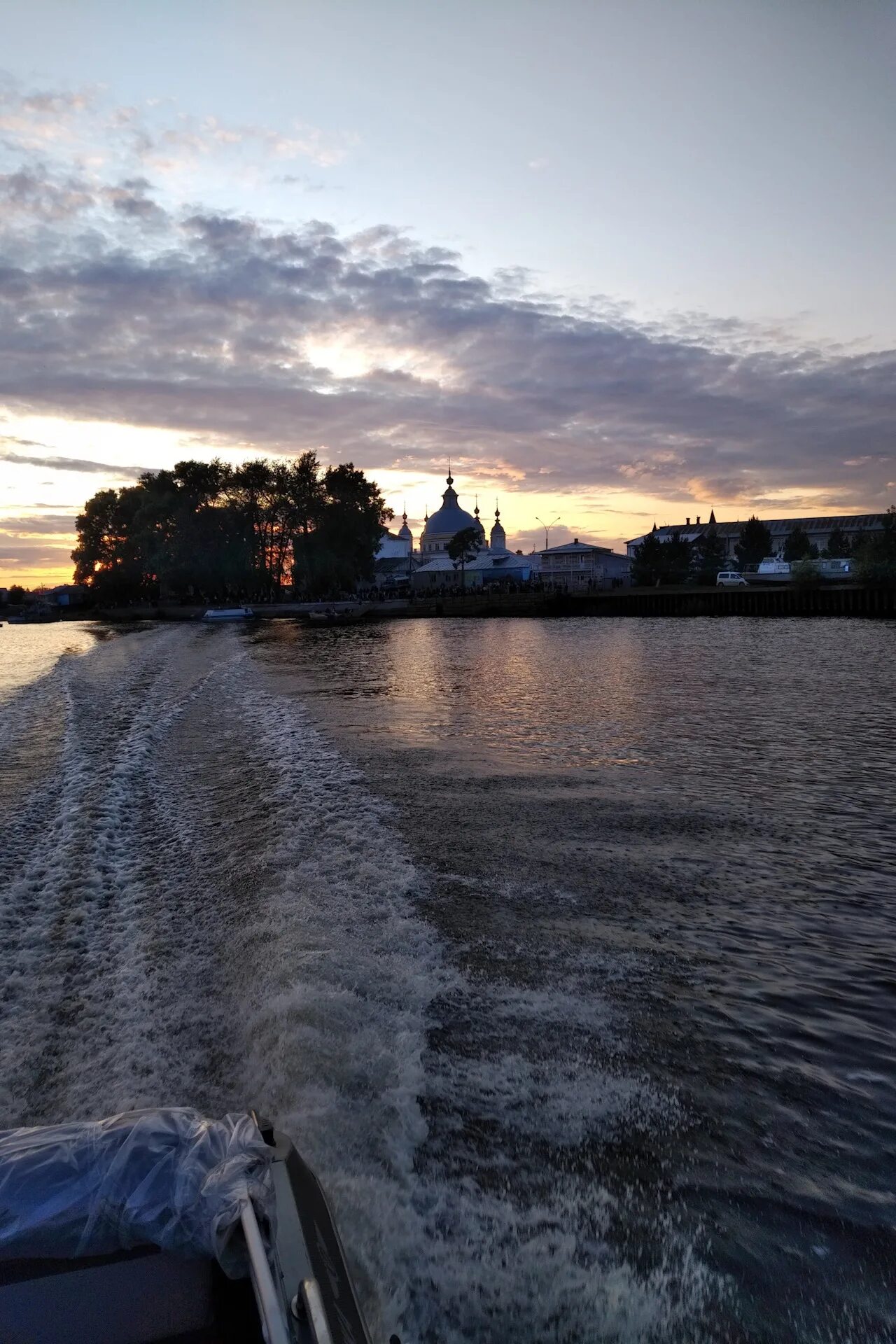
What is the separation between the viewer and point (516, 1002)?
530 cm

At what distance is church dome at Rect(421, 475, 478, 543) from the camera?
155375 millimetres

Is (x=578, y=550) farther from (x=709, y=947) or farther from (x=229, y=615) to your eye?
(x=709, y=947)

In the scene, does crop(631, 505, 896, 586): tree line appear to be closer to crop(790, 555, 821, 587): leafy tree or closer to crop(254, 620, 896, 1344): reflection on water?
crop(790, 555, 821, 587): leafy tree

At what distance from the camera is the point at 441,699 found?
21297 millimetres

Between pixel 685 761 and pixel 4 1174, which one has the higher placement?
pixel 4 1174

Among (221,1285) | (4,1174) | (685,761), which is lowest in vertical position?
(685,761)

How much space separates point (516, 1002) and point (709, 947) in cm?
181

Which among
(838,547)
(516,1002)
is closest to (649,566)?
(838,547)

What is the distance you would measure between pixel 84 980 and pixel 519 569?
109353 mm

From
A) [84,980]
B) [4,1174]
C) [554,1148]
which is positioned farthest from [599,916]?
[4,1174]

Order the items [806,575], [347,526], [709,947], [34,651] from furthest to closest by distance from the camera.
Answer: [347,526] < [806,575] < [34,651] < [709,947]

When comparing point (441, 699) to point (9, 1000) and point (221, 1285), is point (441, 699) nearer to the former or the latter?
point (9, 1000)

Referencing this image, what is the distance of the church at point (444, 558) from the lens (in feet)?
371

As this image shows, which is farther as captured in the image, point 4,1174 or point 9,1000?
point 9,1000
